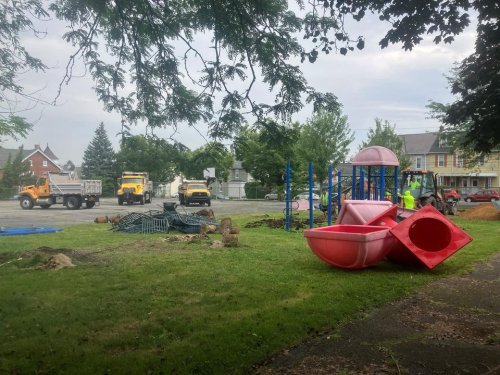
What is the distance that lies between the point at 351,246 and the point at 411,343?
3.84 m

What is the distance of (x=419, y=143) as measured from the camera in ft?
224

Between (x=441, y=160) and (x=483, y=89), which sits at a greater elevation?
(x=441, y=160)

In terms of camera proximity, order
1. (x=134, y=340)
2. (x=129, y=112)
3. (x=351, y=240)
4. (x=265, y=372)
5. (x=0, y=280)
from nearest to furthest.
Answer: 1. (x=265, y=372)
2. (x=134, y=340)
3. (x=129, y=112)
4. (x=0, y=280)
5. (x=351, y=240)

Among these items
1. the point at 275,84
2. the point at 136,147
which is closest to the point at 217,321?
the point at 136,147

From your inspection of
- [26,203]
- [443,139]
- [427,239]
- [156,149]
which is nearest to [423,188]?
[443,139]

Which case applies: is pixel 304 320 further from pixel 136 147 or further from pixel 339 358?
pixel 136 147

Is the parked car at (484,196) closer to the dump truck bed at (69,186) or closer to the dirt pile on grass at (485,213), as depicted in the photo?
the dirt pile on grass at (485,213)

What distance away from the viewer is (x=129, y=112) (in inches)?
279

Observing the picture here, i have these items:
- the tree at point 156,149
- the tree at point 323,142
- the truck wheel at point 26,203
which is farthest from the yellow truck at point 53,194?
the tree at point 156,149

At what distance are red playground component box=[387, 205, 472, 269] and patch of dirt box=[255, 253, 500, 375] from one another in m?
1.90

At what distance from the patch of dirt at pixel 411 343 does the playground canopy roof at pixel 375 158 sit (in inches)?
370

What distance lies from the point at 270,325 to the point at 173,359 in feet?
4.59

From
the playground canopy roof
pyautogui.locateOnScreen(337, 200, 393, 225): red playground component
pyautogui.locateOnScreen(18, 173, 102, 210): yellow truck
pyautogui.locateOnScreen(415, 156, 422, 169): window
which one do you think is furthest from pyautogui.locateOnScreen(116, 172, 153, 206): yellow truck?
pyautogui.locateOnScreen(415, 156, 422, 169): window

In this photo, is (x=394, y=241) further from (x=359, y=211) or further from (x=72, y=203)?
(x=72, y=203)
